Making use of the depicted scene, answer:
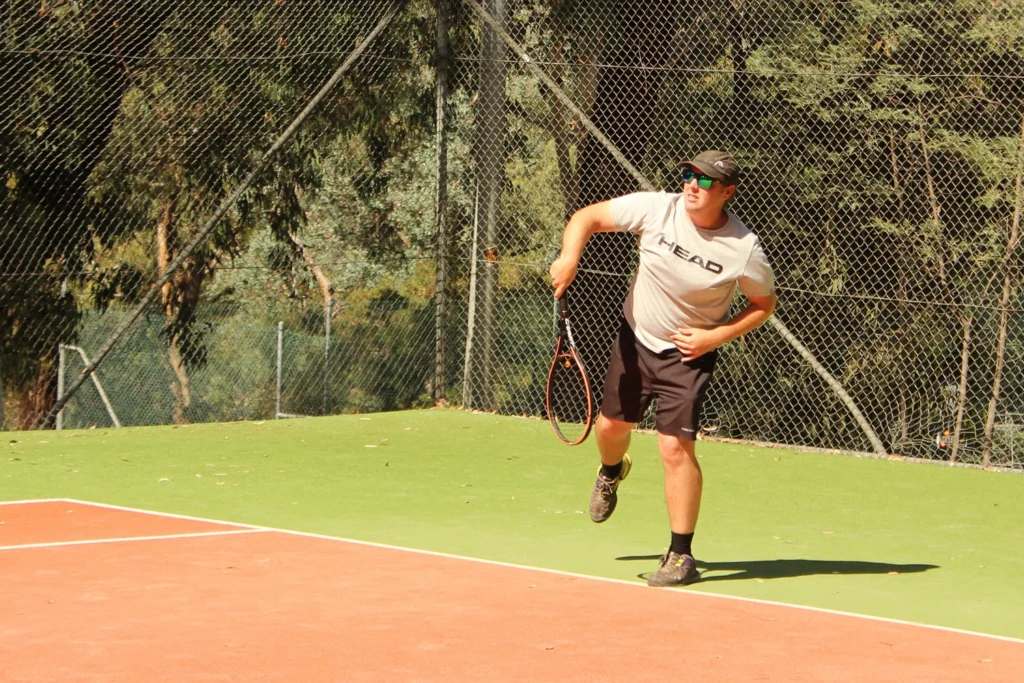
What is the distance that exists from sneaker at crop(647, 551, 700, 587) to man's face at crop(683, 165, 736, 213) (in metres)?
1.49

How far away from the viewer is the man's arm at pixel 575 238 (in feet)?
20.6

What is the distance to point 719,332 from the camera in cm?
650

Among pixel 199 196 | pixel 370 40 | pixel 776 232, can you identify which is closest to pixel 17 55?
pixel 199 196

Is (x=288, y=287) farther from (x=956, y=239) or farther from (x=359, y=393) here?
(x=956, y=239)

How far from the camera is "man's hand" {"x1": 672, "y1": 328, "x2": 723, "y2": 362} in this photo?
650 centimetres

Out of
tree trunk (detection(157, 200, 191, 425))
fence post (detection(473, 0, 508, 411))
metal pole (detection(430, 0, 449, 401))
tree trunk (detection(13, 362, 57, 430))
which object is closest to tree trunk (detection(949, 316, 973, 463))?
fence post (detection(473, 0, 508, 411))

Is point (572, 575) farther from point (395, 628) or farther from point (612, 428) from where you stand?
point (395, 628)

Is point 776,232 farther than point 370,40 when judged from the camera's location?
No

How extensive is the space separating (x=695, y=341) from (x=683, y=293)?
0.22 metres

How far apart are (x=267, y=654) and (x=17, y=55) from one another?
769cm

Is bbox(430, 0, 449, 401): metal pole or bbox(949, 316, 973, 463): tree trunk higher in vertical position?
bbox(430, 0, 449, 401): metal pole

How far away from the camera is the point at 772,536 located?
789 cm

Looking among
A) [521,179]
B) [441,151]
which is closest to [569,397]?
[521,179]

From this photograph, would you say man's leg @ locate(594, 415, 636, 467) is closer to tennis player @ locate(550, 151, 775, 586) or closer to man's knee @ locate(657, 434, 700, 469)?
tennis player @ locate(550, 151, 775, 586)
